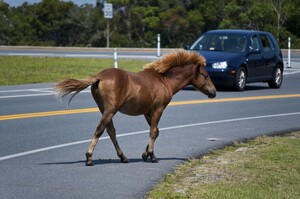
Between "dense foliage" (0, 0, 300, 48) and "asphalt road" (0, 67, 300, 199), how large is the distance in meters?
31.0

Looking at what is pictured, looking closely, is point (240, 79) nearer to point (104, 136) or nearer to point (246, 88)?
point (246, 88)

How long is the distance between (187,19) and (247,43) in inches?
1265

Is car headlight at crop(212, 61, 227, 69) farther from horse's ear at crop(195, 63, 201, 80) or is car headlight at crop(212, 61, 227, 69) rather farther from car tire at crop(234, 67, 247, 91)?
horse's ear at crop(195, 63, 201, 80)

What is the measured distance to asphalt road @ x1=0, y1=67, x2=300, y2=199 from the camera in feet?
29.3

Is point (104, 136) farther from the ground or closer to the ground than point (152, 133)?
closer to the ground

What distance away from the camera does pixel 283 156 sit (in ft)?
35.5

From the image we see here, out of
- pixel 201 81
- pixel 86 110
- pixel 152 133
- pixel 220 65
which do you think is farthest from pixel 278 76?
pixel 152 133

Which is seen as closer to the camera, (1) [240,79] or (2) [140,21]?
(1) [240,79]

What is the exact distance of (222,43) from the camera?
2312 centimetres

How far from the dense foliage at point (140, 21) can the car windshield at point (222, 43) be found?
89.2 ft

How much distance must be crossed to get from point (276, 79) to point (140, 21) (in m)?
34.5

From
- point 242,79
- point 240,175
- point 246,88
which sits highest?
point 240,175

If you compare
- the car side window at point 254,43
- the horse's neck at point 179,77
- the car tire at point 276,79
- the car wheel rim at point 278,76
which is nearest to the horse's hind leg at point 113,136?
the horse's neck at point 179,77

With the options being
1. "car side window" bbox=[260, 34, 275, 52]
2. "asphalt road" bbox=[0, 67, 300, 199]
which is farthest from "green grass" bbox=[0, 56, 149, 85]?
"car side window" bbox=[260, 34, 275, 52]
